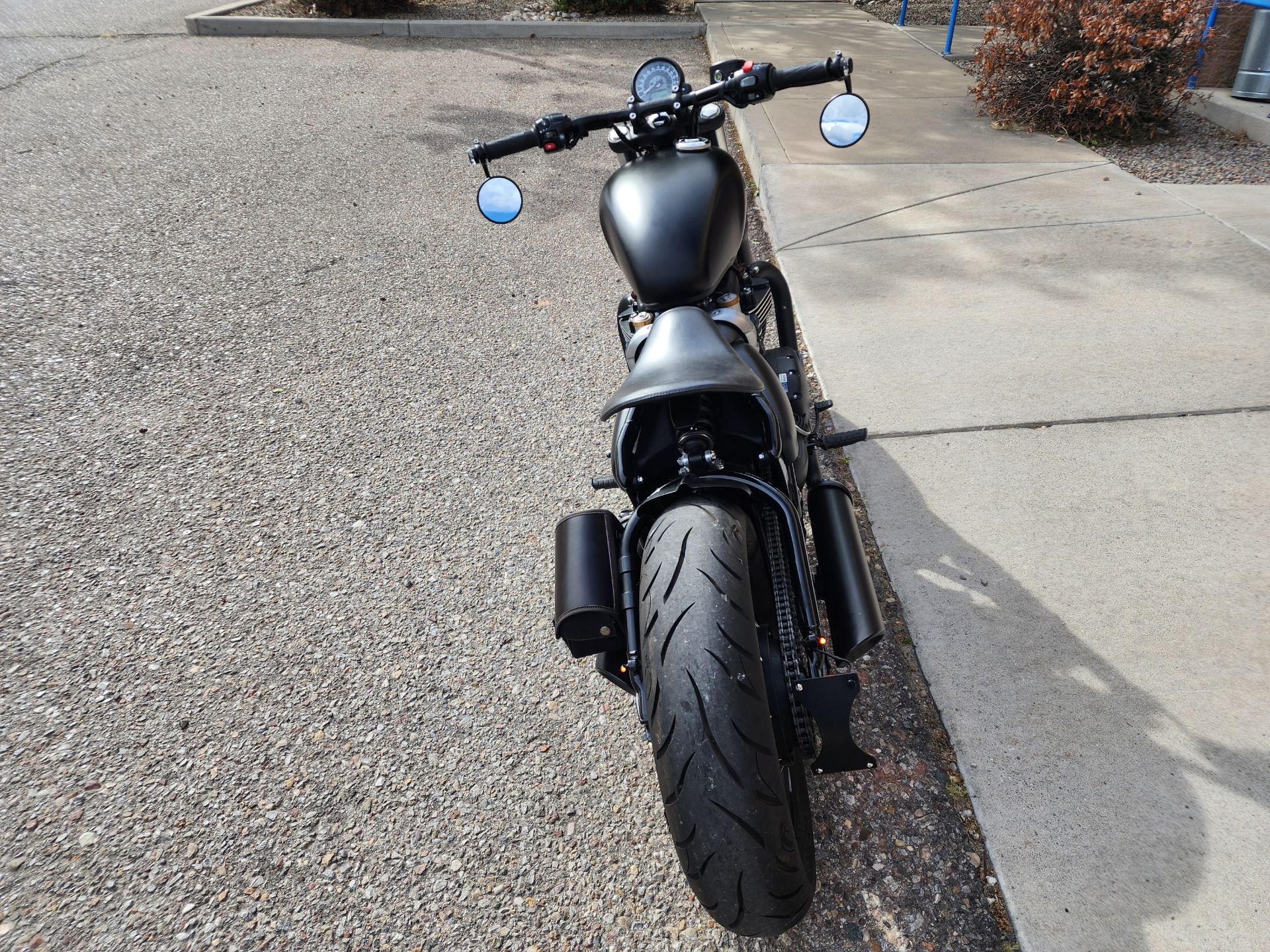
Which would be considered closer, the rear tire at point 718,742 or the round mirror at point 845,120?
the rear tire at point 718,742

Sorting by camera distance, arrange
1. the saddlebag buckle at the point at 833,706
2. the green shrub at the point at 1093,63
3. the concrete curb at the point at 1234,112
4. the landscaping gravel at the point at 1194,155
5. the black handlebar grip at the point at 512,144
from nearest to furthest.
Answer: the saddlebag buckle at the point at 833,706 < the black handlebar grip at the point at 512,144 < the landscaping gravel at the point at 1194,155 < the green shrub at the point at 1093,63 < the concrete curb at the point at 1234,112

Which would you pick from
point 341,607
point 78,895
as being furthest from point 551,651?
point 78,895

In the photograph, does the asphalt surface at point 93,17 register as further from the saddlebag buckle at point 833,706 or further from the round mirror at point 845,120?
the saddlebag buckle at point 833,706

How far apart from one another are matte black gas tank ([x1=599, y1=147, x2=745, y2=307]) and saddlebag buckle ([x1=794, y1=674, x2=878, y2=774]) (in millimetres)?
1015

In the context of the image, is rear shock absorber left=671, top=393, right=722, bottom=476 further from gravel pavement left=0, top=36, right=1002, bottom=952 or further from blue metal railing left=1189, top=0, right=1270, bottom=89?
blue metal railing left=1189, top=0, right=1270, bottom=89

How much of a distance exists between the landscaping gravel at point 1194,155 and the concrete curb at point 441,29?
6.14 m

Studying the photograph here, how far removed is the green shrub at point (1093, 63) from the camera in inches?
221

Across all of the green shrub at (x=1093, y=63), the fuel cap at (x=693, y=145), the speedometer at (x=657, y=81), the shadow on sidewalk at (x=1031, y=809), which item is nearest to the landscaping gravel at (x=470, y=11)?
the green shrub at (x=1093, y=63)

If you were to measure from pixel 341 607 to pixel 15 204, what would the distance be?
4.99 metres

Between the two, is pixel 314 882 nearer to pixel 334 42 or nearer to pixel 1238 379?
pixel 1238 379

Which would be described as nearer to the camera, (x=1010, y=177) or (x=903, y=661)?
(x=903, y=661)

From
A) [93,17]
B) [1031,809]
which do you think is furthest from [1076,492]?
[93,17]

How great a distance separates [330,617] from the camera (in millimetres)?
2693

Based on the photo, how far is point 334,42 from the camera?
10.1 meters
